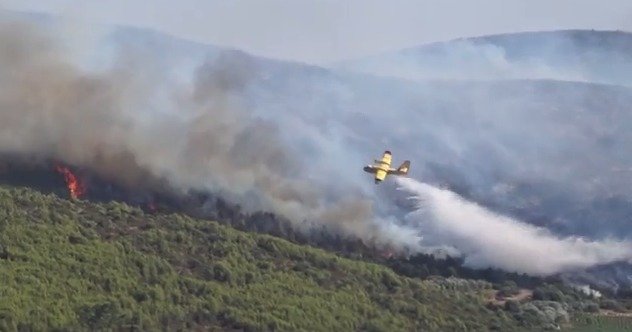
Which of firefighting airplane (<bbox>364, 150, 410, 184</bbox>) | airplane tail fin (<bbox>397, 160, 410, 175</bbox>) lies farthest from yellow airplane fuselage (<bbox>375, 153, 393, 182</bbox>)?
airplane tail fin (<bbox>397, 160, 410, 175</bbox>)

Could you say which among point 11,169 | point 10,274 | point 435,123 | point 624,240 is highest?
point 435,123

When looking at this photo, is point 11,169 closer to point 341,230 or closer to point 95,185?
point 95,185

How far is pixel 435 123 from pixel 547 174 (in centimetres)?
582

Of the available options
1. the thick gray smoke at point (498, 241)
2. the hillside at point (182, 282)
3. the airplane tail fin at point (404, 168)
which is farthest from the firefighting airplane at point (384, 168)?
the hillside at point (182, 282)

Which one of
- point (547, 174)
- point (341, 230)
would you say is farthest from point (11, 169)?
point (547, 174)

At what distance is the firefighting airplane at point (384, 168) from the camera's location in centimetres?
5222

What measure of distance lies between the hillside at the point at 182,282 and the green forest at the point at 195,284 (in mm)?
49

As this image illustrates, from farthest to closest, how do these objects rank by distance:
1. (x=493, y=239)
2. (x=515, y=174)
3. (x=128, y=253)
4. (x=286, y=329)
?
(x=515, y=174), (x=493, y=239), (x=128, y=253), (x=286, y=329)

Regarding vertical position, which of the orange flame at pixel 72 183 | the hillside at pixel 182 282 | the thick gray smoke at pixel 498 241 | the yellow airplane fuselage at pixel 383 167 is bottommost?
the hillside at pixel 182 282

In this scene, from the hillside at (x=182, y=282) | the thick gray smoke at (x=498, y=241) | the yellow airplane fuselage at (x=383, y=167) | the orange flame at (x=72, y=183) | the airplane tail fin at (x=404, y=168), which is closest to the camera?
the hillside at (x=182, y=282)

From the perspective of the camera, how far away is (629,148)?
58.8m

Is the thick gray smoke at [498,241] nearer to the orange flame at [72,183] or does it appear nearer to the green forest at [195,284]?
the green forest at [195,284]

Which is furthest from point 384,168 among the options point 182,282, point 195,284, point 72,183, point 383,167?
point 72,183

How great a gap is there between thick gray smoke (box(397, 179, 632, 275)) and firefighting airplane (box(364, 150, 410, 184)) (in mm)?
1025
